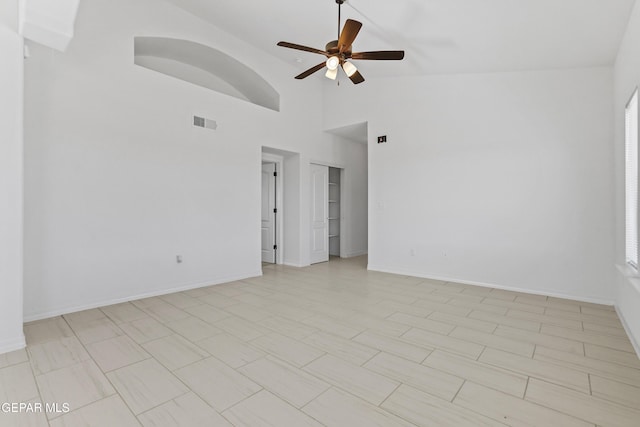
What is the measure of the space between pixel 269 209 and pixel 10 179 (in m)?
4.18

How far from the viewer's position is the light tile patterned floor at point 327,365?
5.56 ft

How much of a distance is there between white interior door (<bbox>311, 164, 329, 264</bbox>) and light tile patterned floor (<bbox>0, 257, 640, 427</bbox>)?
2.73 metres

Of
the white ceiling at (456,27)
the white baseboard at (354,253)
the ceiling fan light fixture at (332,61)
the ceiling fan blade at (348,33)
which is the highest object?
the white ceiling at (456,27)

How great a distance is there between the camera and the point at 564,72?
389 centimetres

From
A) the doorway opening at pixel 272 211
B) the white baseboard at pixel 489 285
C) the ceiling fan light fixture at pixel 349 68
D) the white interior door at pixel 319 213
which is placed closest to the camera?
the ceiling fan light fixture at pixel 349 68

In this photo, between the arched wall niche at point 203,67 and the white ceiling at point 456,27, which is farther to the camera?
the arched wall niche at point 203,67

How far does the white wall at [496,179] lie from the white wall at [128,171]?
8.08 feet

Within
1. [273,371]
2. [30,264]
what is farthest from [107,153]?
[273,371]

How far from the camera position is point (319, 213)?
6488 millimetres

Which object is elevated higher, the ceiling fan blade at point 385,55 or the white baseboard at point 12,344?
the ceiling fan blade at point 385,55

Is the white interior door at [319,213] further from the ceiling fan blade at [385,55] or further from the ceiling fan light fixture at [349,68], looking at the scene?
the ceiling fan blade at [385,55]

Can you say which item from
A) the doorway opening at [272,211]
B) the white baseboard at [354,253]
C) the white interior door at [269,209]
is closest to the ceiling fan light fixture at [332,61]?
the doorway opening at [272,211]

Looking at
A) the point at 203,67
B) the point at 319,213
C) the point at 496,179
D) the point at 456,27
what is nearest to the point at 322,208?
the point at 319,213

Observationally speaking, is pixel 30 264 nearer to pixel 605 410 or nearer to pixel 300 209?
pixel 300 209
